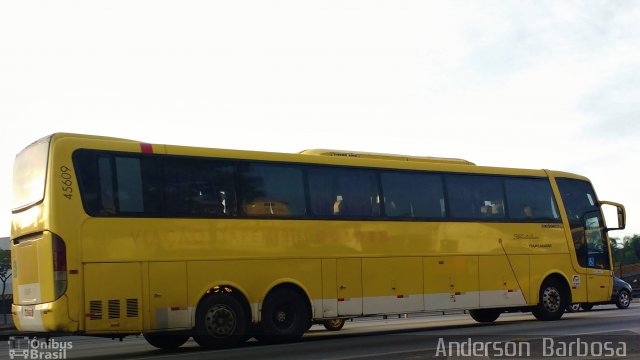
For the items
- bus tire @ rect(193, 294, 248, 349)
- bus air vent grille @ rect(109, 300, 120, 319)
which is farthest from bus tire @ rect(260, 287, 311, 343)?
bus air vent grille @ rect(109, 300, 120, 319)

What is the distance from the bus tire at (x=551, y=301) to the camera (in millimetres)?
18359

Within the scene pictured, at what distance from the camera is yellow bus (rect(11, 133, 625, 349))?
12.1 metres

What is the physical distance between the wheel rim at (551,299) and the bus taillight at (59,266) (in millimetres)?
11839

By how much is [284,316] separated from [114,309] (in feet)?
11.1

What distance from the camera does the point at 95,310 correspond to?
1191 centimetres

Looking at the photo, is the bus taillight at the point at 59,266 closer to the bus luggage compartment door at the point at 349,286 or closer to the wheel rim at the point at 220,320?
the wheel rim at the point at 220,320

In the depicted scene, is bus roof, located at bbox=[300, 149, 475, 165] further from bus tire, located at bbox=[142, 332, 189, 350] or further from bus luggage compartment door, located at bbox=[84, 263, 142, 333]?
bus luggage compartment door, located at bbox=[84, 263, 142, 333]

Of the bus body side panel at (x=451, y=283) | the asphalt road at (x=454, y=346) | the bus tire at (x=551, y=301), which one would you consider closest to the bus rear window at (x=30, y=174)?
the asphalt road at (x=454, y=346)

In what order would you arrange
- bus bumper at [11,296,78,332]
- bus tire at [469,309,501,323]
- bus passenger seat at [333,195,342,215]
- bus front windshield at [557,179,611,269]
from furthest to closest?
bus front windshield at [557,179,611,269] < bus tire at [469,309,501,323] < bus passenger seat at [333,195,342,215] < bus bumper at [11,296,78,332]

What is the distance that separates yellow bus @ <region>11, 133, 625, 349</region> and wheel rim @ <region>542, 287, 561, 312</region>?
0.21 feet

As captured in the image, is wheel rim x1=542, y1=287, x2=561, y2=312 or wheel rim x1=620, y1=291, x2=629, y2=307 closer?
wheel rim x1=542, y1=287, x2=561, y2=312

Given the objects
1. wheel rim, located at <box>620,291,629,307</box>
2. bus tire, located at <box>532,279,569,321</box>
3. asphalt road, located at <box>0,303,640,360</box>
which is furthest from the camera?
wheel rim, located at <box>620,291,629,307</box>

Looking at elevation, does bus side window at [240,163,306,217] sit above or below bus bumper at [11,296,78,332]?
above

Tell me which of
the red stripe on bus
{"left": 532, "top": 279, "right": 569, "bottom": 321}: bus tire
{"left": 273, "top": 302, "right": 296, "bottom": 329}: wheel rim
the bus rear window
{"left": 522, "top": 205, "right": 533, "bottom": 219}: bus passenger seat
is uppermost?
the red stripe on bus
